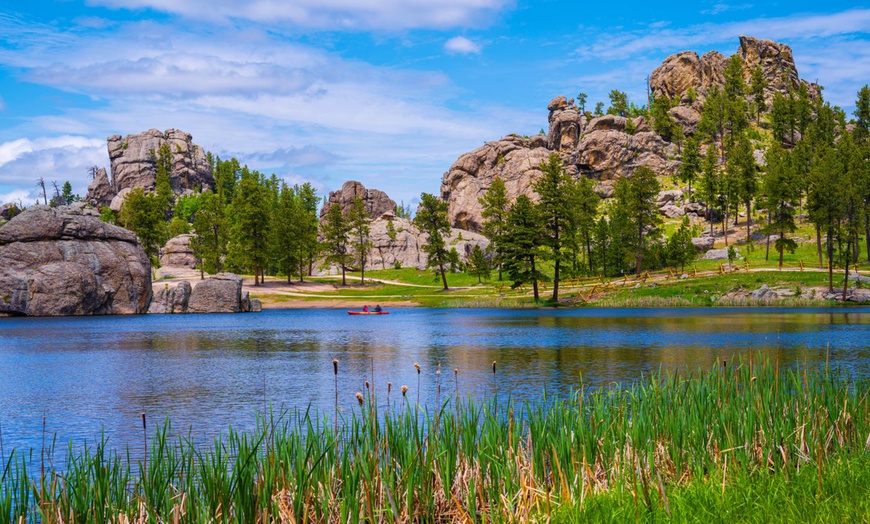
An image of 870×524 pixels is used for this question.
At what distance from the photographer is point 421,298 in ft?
300

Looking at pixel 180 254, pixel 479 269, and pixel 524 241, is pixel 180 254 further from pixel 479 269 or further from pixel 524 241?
pixel 524 241

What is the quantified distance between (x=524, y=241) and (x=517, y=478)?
67.1m

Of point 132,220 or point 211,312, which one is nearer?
point 211,312

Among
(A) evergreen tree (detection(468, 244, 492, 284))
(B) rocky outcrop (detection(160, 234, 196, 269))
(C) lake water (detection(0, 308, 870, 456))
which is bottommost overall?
(C) lake water (detection(0, 308, 870, 456))

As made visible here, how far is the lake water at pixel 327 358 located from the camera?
20.6 m

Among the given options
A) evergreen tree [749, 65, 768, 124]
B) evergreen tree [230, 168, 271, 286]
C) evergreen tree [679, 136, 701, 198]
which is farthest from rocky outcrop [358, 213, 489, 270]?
evergreen tree [749, 65, 768, 124]

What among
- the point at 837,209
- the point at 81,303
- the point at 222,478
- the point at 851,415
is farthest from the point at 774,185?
the point at 222,478

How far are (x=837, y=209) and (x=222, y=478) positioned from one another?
73549 millimetres

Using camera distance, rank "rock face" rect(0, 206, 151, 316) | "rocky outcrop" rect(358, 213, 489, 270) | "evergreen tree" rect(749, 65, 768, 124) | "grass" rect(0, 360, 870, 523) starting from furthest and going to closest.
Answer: "evergreen tree" rect(749, 65, 768, 124) → "rocky outcrop" rect(358, 213, 489, 270) → "rock face" rect(0, 206, 151, 316) → "grass" rect(0, 360, 870, 523)

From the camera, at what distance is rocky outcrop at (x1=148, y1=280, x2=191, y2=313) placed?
Answer: 84.2m

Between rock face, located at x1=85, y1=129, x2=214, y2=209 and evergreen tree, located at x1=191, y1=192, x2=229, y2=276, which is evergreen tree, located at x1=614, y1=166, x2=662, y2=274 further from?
rock face, located at x1=85, y1=129, x2=214, y2=209

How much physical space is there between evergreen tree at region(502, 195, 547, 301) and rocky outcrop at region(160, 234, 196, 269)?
223 ft

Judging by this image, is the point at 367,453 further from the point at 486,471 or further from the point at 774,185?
the point at 774,185

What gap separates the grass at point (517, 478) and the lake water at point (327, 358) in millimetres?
1213
